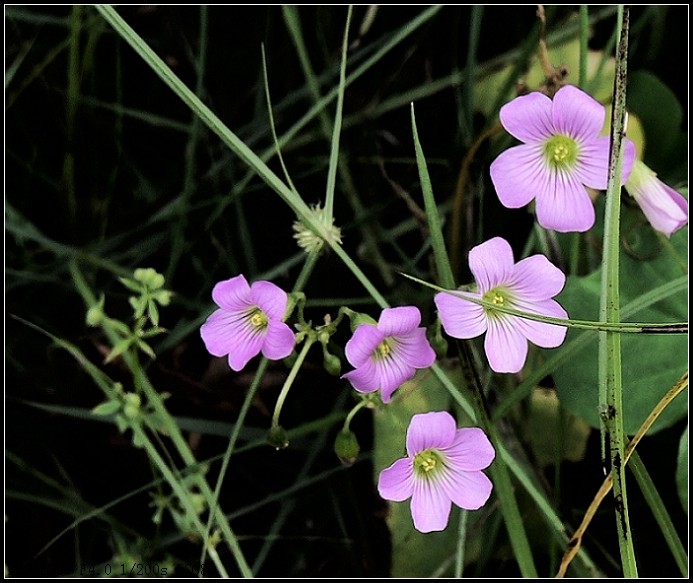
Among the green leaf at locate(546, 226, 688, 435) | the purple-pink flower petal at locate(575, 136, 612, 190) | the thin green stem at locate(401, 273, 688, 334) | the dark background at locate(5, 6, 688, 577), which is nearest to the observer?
the thin green stem at locate(401, 273, 688, 334)

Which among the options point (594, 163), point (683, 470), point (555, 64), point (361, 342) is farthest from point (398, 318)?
point (555, 64)

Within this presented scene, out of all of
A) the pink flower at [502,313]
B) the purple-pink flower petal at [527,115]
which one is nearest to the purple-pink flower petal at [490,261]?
the pink flower at [502,313]

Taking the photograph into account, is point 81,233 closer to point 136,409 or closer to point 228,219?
point 228,219

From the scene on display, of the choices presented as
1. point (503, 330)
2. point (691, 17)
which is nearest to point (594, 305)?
point (503, 330)

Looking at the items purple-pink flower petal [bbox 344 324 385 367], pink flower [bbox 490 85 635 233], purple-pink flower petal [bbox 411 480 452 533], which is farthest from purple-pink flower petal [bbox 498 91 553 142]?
purple-pink flower petal [bbox 411 480 452 533]

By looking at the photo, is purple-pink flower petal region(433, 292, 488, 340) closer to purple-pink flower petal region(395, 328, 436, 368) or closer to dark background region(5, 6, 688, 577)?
purple-pink flower petal region(395, 328, 436, 368)

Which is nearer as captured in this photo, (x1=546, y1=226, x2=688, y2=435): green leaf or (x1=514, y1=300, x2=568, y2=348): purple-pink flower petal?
(x1=514, y1=300, x2=568, y2=348): purple-pink flower petal

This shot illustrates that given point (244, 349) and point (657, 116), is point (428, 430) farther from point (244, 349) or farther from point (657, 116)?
point (657, 116)
